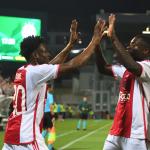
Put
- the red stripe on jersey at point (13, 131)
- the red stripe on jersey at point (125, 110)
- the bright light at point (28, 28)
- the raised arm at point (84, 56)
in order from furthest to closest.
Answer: the bright light at point (28, 28) → the red stripe on jersey at point (125, 110) → the red stripe on jersey at point (13, 131) → the raised arm at point (84, 56)

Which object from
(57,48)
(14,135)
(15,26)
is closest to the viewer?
(14,135)

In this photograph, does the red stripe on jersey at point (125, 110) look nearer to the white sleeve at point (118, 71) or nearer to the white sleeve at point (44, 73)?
the white sleeve at point (118, 71)

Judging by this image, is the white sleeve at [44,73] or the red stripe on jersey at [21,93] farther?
the red stripe on jersey at [21,93]

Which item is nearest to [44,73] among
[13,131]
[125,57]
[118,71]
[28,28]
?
[13,131]

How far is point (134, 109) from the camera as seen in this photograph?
704cm

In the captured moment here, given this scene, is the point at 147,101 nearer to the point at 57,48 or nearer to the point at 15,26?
the point at 15,26

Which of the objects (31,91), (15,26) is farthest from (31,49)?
(15,26)

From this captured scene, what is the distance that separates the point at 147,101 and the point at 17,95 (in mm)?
1532

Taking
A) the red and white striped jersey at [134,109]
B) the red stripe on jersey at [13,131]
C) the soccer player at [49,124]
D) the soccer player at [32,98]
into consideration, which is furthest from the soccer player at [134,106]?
the soccer player at [49,124]

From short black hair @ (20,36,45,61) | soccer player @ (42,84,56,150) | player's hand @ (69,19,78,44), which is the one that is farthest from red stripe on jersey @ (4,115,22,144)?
soccer player @ (42,84,56,150)

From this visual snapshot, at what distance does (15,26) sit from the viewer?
3872 centimetres

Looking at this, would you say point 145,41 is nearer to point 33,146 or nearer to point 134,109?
point 134,109

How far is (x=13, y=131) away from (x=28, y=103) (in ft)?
1.18

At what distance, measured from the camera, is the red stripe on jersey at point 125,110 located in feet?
→ 23.2
